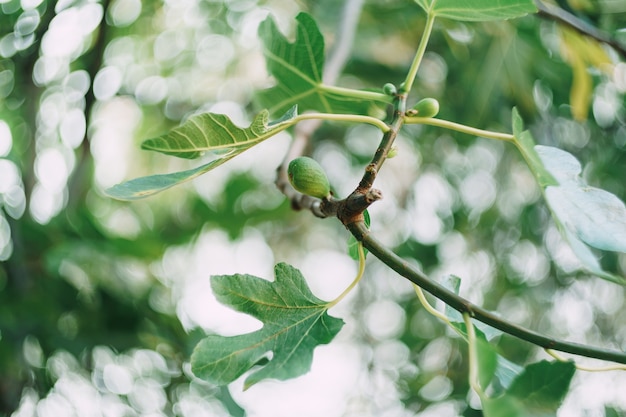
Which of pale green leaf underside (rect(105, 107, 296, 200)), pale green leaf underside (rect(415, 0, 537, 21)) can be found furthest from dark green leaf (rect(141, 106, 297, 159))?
pale green leaf underside (rect(415, 0, 537, 21))

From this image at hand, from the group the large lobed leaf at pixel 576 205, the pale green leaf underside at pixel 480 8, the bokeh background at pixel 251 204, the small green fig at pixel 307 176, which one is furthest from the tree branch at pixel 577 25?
the small green fig at pixel 307 176

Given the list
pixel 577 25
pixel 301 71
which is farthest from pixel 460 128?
pixel 577 25

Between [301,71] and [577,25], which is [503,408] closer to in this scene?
[301,71]

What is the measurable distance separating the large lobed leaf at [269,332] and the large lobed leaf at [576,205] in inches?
7.2

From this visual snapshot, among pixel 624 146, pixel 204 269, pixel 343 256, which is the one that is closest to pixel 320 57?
pixel 204 269

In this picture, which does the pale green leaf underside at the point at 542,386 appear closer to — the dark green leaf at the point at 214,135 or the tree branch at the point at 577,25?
the dark green leaf at the point at 214,135

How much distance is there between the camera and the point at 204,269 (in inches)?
66.2

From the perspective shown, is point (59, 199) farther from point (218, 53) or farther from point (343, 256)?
point (343, 256)

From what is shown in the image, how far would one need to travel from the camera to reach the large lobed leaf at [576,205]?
421 mm

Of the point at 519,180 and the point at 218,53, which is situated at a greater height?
the point at 218,53

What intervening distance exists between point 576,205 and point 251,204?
1.06 meters

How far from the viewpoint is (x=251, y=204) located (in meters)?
1.46

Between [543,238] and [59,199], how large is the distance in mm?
1319

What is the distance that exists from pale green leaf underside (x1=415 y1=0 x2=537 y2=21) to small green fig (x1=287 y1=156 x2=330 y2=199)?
22 centimetres
